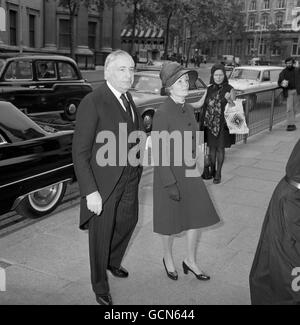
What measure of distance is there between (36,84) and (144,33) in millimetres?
37504

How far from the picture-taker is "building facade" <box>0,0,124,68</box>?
98.9 feet

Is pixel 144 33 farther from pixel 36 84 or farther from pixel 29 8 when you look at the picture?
pixel 36 84

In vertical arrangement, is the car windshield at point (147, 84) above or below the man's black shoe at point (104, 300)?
above

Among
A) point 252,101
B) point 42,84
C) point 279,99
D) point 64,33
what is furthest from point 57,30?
point 252,101

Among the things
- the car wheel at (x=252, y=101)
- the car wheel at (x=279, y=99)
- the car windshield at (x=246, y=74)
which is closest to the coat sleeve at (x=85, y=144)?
the car wheel at (x=252, y=101)

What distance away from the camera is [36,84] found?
11531mm

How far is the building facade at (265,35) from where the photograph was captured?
298ft

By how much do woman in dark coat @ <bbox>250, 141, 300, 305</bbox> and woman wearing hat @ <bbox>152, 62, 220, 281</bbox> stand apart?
815 mm

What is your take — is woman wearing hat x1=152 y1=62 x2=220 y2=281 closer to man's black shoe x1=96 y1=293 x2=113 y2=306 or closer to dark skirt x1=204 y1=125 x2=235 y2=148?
man's black shoe x1=96 y1=293 x2=113 y2=306

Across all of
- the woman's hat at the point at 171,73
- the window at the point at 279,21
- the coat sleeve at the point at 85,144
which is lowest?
the coat sleeve at the point at 85,144

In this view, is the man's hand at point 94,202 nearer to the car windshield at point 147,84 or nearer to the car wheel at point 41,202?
the car wheel at point 41,202

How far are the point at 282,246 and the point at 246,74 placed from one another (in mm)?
14877

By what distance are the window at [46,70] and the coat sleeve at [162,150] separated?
28.6 ft


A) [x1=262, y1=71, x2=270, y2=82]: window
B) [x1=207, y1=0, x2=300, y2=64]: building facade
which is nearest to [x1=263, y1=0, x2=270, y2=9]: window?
[x1=207, y1=0, x2=300, y2=64]: building facade
